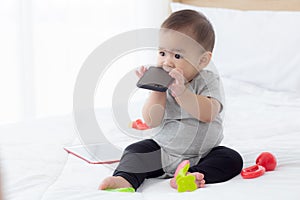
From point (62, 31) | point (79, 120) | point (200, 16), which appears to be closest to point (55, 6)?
point (62, 31)

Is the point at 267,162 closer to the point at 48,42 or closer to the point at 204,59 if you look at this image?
the point at 204,59

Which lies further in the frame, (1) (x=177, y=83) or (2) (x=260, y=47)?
(2) (x=260, y=47)

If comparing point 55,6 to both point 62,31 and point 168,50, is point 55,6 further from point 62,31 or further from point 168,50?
point 168,50

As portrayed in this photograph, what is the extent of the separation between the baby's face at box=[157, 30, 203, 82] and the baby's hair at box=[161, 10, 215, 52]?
14 millimetres

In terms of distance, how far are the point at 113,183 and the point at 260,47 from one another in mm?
1195

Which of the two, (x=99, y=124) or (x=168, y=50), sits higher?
(x=168, y=50)

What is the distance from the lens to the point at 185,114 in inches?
49.6

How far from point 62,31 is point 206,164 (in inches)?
61.0

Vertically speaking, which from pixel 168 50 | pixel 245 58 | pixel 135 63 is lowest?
pixel 135 63

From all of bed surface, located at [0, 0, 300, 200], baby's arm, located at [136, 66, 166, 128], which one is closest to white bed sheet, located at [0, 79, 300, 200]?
bed surface, located at [0, 0, 300, 200]

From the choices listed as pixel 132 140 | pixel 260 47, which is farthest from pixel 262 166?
pixel 260 47

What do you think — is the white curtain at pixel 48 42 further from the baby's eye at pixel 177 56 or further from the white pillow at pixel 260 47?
the baby's eye at pixel 177 56

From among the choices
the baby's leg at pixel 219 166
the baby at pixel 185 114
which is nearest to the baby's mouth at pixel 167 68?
the baby at pixel 185 114

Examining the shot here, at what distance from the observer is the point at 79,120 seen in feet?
5.10
